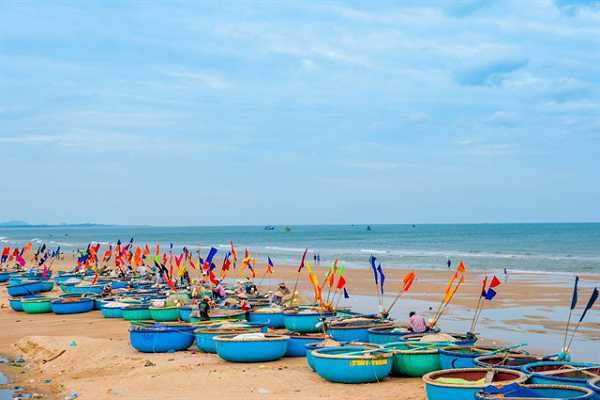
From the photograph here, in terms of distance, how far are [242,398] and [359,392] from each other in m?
2.43

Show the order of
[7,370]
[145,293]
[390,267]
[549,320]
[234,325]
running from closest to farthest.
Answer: [7,370], [234,325], [549,320], [145,293], [390,267]

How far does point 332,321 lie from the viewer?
800 inches

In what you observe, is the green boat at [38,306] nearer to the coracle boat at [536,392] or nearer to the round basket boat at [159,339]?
the round basket boat at [159,339]

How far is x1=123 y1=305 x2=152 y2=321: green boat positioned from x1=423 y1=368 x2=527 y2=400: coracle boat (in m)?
15.1

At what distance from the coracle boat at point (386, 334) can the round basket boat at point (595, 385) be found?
6444mm

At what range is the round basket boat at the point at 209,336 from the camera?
59.9 feet

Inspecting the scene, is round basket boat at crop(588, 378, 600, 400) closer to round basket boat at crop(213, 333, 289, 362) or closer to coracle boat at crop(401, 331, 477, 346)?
coracle boat at crop(401, 331, 477, 346)

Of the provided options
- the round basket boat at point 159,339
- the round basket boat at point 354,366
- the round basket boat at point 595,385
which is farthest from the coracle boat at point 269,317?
the round basket boat at point 595,385

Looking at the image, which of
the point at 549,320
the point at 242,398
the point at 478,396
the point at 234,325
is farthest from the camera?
the point at 549,320

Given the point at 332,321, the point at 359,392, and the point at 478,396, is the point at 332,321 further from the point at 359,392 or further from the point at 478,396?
the point at 478,396

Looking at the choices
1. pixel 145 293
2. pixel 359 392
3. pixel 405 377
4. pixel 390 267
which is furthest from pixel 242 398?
pixel 390 267

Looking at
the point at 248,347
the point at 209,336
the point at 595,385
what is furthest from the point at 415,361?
the point at 209,336

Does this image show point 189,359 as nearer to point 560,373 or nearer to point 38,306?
point 560,373

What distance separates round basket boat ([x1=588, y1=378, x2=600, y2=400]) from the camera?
10.2 meters
